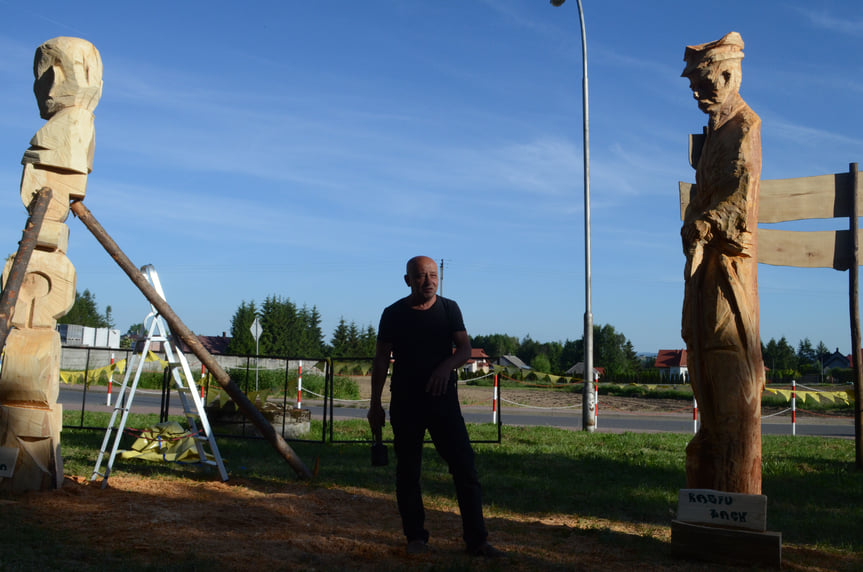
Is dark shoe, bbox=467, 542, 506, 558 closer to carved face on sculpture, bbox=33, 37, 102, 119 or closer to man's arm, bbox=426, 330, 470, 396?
man's arm, bbox=426, 330, 470, 396

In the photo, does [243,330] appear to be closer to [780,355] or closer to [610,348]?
[610,348]

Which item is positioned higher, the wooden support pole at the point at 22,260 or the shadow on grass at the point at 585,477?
the wooden support pole at the point at 22,260

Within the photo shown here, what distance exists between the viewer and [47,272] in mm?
5969

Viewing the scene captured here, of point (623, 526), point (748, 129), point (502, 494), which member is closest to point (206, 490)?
point (502, 494)

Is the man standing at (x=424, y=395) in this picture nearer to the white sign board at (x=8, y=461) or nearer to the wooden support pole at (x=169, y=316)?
the wooden support pole at (x=169, y=316)

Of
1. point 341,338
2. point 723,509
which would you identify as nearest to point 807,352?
Result: point 341,338

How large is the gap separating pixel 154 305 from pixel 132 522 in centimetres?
220

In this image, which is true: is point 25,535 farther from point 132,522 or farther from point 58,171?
point 58,171

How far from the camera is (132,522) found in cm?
497

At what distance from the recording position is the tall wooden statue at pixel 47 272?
5.80 metres

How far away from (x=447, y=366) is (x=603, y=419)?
17.6 m

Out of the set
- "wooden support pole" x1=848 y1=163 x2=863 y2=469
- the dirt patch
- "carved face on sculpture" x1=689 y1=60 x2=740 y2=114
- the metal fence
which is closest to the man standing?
the dirt patch

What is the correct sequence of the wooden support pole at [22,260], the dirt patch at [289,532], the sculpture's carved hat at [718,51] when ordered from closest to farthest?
the dirt patch at [289,532]
the sculpture's carved hat at [718,51]
the wooden support pole at [22,260]

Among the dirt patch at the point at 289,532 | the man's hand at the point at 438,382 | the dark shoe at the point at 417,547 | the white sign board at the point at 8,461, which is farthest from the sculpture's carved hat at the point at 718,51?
the white sign board at the point at 8,461
